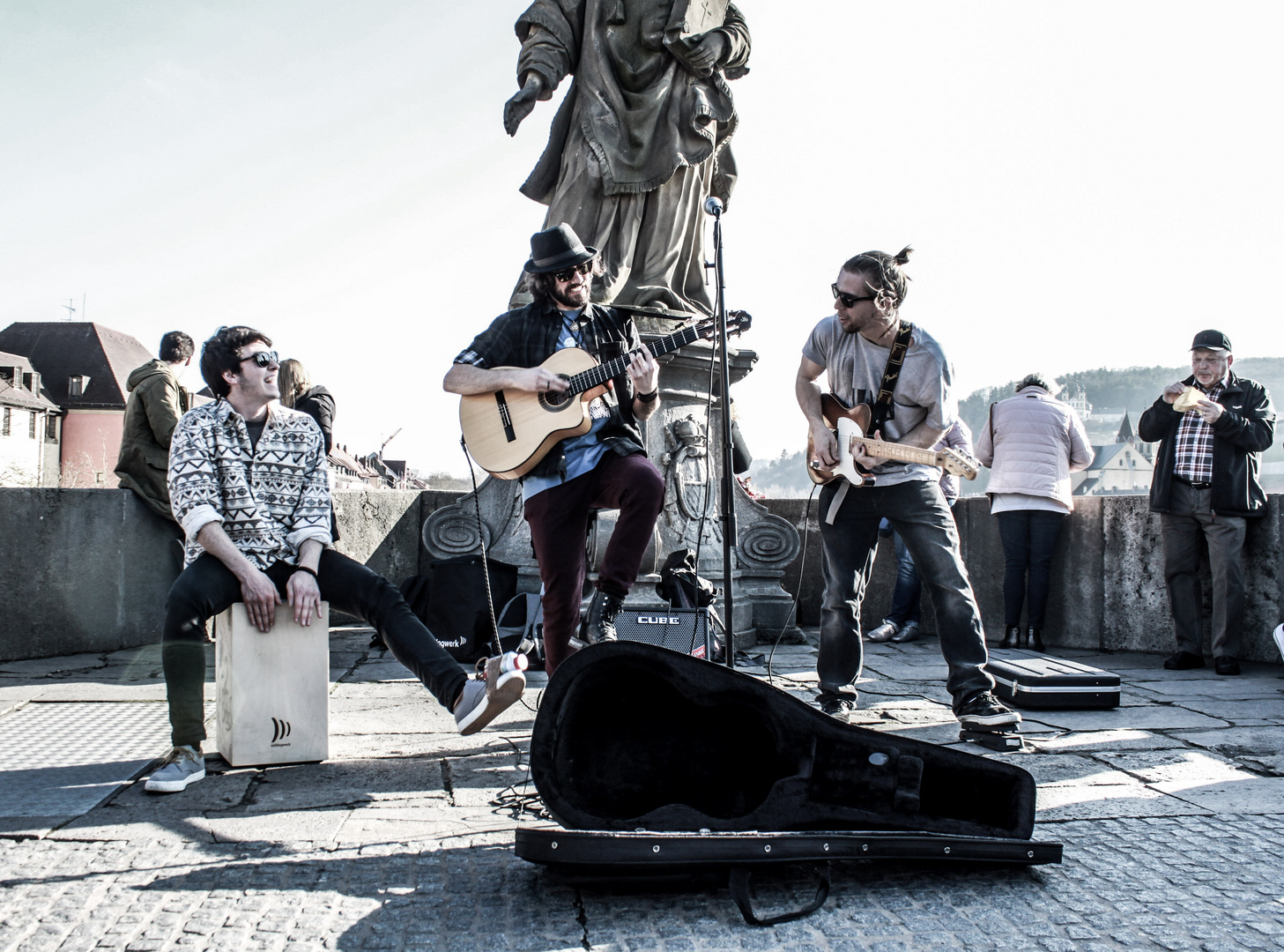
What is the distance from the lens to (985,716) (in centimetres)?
362

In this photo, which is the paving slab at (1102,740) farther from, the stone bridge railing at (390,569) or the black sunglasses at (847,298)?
the stone bridge railing at (390,569)

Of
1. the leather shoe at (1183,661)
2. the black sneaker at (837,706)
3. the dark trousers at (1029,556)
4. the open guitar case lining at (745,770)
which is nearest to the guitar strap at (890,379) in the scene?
the black sneaker at (837,706)

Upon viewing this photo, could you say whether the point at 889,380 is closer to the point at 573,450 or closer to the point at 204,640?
the point at 573,450

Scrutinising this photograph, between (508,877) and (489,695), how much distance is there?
0.75 m

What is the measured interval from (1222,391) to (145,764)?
5.86 m

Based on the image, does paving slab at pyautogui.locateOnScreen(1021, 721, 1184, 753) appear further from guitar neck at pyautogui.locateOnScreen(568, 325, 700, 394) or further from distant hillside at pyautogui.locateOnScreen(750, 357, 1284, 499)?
distant hillside at pyautogui.locateOnScreen(750, 357, 1284, 499)

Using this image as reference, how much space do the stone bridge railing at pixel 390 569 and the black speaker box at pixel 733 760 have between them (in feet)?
13.5

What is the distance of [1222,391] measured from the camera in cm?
584

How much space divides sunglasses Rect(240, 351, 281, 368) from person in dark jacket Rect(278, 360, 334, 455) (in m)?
2.06

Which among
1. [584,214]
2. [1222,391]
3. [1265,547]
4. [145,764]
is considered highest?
[584,214]

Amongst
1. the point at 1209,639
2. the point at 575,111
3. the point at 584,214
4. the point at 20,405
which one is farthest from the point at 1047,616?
the point at 20,405

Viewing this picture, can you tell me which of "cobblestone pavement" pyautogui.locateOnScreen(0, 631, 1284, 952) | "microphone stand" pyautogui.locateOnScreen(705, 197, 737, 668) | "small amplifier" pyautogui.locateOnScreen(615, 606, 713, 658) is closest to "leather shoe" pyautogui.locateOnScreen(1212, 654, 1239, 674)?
"cobblestone pavement" pyautogui.locateOnScreen(0, 631, 1284, 952)

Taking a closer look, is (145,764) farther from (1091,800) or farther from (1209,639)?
(1209,639)

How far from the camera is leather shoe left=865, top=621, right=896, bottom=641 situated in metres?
6.81
